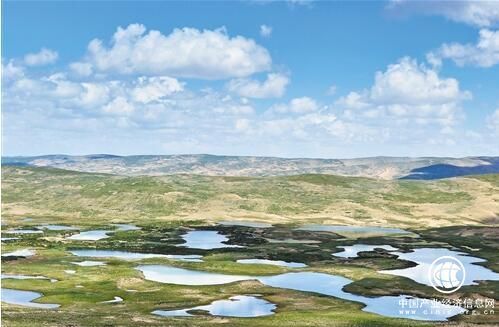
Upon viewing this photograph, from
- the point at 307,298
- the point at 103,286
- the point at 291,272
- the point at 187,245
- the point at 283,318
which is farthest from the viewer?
the point at 187,245

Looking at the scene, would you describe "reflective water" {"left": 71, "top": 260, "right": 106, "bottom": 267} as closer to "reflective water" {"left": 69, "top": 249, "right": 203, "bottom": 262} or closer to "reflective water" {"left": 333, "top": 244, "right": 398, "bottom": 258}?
"reflective water" {"left": 69, "top": 249, "right": 203, "bottom": 262}

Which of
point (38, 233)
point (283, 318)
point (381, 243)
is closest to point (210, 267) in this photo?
point (283, 318)

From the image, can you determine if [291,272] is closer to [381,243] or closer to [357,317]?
[357,317]

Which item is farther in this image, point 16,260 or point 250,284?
point 16,260

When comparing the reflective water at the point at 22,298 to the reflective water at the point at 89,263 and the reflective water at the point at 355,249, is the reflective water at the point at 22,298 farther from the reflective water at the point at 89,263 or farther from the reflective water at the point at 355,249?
the reflective water at the point at 355,249

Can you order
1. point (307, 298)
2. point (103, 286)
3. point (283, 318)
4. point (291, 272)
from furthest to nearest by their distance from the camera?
point (291, 272)
point (103, 286)
point (307, 298)
point (283, 318)

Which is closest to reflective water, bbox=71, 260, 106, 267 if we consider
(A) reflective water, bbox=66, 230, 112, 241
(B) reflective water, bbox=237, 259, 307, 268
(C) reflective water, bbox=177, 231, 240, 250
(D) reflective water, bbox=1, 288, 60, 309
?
(D) reflective water, bbox=1, 288, 60, 309

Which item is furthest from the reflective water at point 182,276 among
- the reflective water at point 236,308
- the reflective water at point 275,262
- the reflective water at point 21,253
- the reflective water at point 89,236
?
the reflective water at point 89,236
